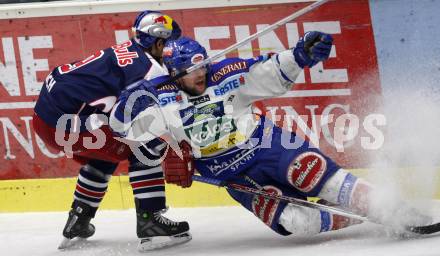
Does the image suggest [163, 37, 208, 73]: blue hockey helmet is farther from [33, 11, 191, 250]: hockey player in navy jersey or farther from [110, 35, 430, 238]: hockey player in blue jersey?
[33, 11, 191, 250]: hockey player in navy jersey

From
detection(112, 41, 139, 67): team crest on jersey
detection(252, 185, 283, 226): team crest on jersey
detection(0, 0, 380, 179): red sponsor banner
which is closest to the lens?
detection(252, 185, 283, 226): team crest on jersey

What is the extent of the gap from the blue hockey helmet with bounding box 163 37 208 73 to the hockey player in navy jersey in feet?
0.39

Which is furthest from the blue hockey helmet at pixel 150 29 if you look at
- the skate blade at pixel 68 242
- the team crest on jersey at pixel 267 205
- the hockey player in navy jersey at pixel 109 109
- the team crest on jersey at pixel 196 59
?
the skate blade at pixel 68 242

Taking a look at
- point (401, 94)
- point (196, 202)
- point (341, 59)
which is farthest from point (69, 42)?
point (401, 94)

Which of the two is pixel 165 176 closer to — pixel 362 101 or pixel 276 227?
pixel 276 227

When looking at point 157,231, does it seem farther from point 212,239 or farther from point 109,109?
point 109,109

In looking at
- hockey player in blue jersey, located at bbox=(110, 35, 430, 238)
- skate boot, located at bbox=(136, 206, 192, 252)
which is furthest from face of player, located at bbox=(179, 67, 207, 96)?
skate boot, located at bbox=(136, 206, 192, 252)

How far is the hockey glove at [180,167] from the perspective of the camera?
4477mm

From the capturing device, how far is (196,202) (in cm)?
571

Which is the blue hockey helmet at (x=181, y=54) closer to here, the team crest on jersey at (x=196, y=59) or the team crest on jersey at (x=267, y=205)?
the team crest on jersey at (x=196, y=59)

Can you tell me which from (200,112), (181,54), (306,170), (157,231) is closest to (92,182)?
(157,231)

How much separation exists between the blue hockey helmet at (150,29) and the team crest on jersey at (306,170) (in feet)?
3.18

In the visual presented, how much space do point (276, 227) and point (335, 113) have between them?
128 cm

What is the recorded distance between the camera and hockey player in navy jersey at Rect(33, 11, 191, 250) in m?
4.74
